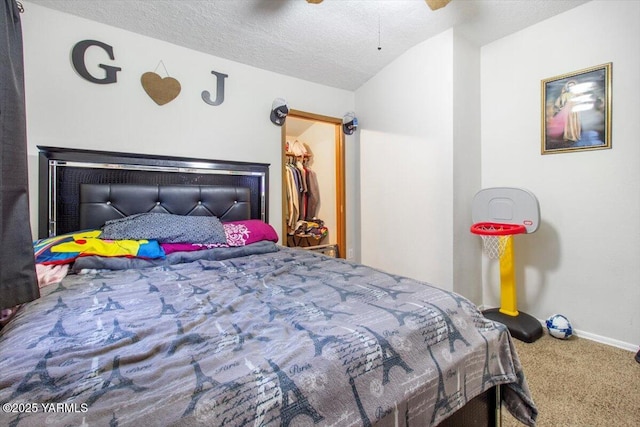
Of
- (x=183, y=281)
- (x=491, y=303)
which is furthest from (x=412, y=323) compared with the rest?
(x=491, y=303)

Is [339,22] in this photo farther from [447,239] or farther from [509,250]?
[509,250]

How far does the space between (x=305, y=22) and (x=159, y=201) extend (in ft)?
6.03

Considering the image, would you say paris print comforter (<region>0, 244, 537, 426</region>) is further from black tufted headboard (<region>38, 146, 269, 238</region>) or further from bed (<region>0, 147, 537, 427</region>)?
black tufted headboard (<region>38, 146, 269, 238</region>)

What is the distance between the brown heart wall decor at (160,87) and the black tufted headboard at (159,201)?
2.44 ft

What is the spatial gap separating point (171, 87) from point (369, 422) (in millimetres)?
2704

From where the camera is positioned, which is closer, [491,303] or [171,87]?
[171,87]

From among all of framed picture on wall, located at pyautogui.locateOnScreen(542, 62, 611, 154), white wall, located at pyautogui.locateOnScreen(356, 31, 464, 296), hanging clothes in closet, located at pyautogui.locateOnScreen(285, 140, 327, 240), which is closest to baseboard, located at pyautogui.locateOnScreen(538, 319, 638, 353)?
white wall, located at pyautogui.locateOnScreen(356, 31, 464, 296)

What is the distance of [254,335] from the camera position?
0.82m

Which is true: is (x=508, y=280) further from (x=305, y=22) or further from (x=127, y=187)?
(x=127, y=187)

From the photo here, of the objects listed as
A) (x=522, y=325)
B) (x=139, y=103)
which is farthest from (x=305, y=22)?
(x=522, y=325)

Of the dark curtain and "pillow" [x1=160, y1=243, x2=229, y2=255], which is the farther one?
"pillow" [x1=160, y1=243, x2=229, y2=255]

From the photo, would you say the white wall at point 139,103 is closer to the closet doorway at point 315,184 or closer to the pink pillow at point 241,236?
the closet doorway at point 315,184

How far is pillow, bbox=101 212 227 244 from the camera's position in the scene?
1867mm

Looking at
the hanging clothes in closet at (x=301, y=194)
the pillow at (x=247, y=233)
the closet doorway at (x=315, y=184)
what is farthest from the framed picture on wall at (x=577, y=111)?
the hanging clothes in closet at (x=301, y=194)
